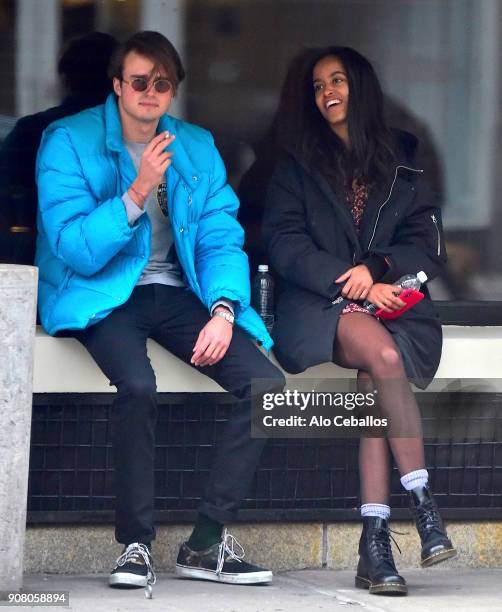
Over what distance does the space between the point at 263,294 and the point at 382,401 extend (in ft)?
2.71

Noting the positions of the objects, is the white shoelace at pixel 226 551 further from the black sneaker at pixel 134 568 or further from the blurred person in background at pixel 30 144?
the blurred person in background at pixel 30 144

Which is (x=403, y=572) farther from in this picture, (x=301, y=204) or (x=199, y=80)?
(x=199, y=80)

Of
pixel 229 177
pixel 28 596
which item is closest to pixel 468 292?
pixel 229 177

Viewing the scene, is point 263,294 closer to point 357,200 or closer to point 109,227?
point 357,200

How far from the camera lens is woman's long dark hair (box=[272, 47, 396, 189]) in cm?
555

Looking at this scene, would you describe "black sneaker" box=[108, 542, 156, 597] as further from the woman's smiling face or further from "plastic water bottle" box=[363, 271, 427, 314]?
the woman's smiling face

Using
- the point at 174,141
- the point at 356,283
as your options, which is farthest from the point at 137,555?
the point at 174,141

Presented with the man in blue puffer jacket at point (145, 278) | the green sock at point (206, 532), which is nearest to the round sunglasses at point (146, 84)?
the man in blue puffer jacket at point (145, 278)

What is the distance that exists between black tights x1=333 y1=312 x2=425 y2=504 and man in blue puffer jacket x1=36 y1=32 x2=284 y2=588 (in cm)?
29

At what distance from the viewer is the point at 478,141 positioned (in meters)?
6.14

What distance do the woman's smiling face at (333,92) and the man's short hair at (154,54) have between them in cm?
59

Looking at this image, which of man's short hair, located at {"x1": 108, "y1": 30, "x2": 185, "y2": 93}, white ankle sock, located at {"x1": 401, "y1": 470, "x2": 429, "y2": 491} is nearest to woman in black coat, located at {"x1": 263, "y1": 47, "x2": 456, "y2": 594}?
white ankle sock, located at {"x1": 401, "y1": 470, "x2": 429, "y2": 491}

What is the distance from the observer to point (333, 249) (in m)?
5.49

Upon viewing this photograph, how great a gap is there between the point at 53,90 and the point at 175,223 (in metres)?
0.88
